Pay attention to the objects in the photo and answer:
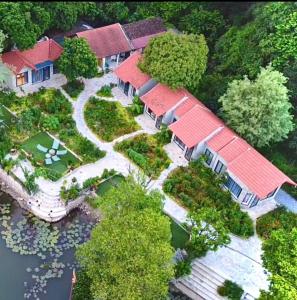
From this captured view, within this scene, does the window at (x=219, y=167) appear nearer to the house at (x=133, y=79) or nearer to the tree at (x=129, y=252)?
the house at (x=133, y=79)

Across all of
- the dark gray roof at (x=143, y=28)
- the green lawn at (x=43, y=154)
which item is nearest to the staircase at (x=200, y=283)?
the green lawn at (x=43, y=154)

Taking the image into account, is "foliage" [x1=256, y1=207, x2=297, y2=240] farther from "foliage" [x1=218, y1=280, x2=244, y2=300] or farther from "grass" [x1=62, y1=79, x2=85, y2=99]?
"grass" [x1=62, y1=79, x2=85, y2=99]

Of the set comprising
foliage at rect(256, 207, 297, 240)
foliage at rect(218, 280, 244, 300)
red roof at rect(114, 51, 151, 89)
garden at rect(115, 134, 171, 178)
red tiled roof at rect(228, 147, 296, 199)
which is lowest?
foliage at rect(218, 280, 244, 300)

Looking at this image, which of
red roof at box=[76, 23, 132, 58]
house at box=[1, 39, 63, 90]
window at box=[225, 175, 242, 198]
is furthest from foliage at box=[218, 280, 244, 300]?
red roof at box=[76, 23, 132, 58]

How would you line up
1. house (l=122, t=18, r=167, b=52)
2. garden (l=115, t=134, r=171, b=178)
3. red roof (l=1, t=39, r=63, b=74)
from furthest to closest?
1. house (l=122, t=18, r=167, b=52)
2. red roof (l=1, t=39, r=63, b=74)
3. garden (l=115, t=134, r=171, b=178)

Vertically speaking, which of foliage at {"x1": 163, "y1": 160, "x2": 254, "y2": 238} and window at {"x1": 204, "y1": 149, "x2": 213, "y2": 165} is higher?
window at {"x1": 204, "y1": 149, "x2": 213, "y2": 165}
